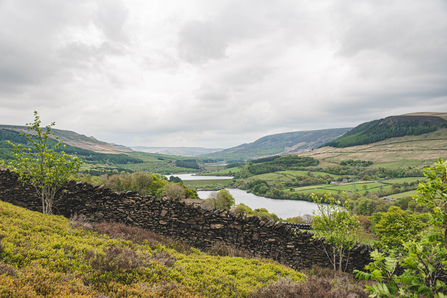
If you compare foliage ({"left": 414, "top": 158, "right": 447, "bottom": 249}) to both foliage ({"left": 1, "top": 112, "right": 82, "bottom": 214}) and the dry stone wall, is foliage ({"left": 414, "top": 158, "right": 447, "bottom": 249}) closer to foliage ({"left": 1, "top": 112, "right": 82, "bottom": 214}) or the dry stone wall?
the dry stone wall

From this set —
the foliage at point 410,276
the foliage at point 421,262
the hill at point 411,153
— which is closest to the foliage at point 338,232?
the foliage at point 421,262

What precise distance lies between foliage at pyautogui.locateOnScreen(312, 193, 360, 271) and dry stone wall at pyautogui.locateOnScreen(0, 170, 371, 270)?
0.31 metres

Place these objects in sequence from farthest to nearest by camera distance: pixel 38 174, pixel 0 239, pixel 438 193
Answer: pixel 38 174, pixel 0 239, pixel 438 193

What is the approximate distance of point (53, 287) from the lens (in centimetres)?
411

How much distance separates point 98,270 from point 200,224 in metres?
5.70

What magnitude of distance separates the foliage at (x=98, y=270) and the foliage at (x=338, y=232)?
2.73 metres

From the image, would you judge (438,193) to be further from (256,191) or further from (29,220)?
(256,191)

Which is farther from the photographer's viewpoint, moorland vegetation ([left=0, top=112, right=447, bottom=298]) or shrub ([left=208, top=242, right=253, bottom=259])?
shrub ([left=208, top=242, right=253, bottom=259])

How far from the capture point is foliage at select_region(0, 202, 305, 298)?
4.21m

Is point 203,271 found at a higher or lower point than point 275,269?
higher

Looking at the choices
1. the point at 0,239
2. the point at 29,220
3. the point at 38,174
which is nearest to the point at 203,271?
the point at 0,239

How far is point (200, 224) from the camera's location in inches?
410

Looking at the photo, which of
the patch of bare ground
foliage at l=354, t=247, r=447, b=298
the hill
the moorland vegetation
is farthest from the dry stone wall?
the patch of bare ground

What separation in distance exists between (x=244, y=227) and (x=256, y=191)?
441ft
